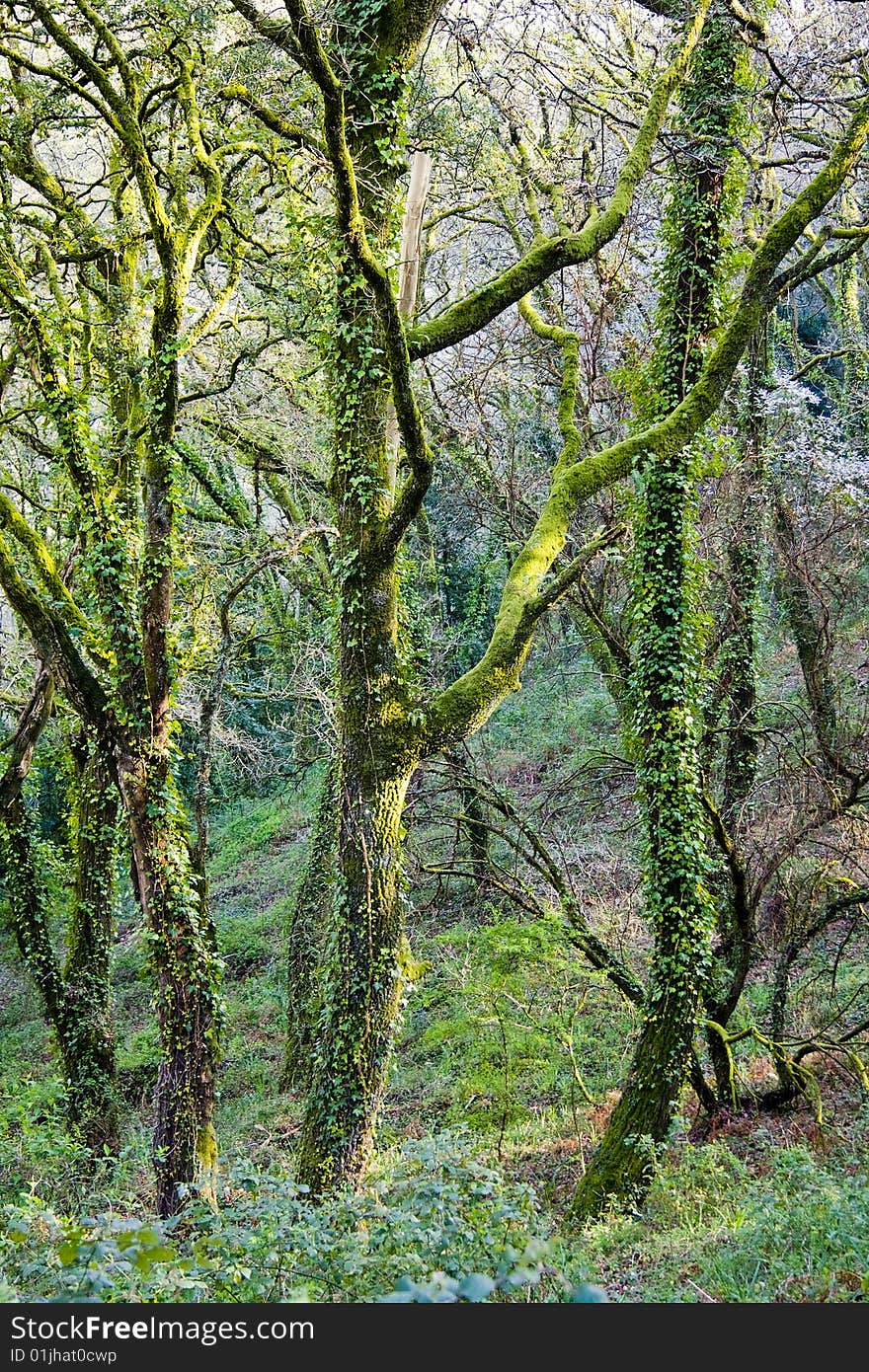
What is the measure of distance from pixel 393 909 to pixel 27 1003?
1497cm

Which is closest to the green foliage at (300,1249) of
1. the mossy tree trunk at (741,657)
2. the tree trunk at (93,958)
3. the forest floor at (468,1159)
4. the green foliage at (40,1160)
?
the forest floor at (468,1159)

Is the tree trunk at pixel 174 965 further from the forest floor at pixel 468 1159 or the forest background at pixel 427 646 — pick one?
the forest floor at pixel 468 1159

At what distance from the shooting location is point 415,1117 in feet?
34.4

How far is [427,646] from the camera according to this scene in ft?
45.0

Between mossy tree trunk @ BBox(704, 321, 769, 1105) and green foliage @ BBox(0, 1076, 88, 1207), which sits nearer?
green foliage @ BBox(0, 1076, 88, 1207)

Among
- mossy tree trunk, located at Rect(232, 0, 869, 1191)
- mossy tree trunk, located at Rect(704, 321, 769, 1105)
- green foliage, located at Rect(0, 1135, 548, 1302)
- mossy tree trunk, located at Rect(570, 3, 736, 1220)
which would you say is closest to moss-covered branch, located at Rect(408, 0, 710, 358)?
mossy tree trunk, located at Rect(232, 0, 869, 1191)

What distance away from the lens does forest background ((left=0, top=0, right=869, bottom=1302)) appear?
5.43m

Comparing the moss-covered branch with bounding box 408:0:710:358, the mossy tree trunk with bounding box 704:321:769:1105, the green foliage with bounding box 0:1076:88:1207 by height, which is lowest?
the green foliage with bounding box 0:1076:88:1207

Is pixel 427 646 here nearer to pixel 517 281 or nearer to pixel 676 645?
pixel 676 645

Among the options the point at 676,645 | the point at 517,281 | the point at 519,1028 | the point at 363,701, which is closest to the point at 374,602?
the point at 363,701

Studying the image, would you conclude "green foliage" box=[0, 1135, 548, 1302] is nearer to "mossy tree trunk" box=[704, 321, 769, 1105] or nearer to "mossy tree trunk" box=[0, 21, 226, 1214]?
"mossy tree trunk" box=[0, 21, 226, 1214]

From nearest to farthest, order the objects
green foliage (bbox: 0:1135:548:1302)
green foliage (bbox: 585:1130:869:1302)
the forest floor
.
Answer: green foliage (bbox: 0:1135:548:1302), the forest floor, green foliage (bbox: 585:1130:869:1302)

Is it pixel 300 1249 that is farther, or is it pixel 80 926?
pixel 80 926

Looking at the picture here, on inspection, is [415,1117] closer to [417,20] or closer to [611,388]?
[611,388]
